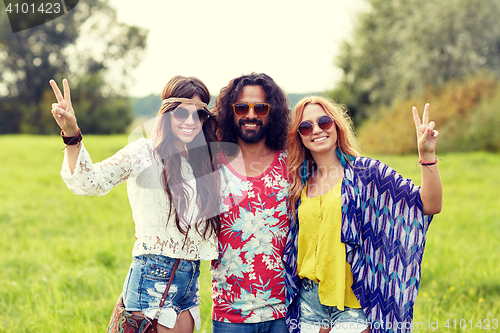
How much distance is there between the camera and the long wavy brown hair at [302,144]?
2.69 meters

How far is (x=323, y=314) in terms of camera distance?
97.7 inches

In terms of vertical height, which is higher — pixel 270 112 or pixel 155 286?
pixel 270 112

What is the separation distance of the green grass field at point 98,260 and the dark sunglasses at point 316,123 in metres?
2.16

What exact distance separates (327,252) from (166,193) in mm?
977

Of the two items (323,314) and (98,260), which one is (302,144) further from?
(98,260)

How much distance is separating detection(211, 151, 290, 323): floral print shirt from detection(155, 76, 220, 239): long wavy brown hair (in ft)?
0.39

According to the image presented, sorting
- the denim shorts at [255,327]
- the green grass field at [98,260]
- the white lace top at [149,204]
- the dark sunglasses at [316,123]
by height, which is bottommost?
the green grass field at [98,260]

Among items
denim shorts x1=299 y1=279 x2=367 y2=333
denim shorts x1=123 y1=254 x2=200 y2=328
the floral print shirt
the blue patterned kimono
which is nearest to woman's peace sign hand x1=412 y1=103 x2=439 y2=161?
the blue patterned kimono

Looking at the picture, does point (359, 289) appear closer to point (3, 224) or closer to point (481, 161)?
point (3, 224)

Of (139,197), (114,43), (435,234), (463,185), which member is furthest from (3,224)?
(114,43)

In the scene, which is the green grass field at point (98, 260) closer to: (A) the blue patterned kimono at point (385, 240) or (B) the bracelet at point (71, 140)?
(A) the blue patterned kimono at point (385, 240)

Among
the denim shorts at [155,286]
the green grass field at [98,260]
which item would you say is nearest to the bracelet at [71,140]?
the denim shorts at [155,286]

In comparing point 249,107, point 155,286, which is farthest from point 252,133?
point 155,286

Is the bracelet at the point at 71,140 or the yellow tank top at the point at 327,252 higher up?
the bracelet at the point at 71,140
